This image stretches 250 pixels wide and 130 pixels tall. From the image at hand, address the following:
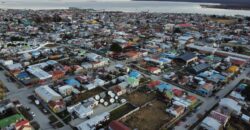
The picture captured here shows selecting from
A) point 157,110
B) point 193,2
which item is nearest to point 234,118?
point 157,110

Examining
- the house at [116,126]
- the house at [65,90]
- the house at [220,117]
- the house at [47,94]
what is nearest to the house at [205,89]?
the house at [220,117]

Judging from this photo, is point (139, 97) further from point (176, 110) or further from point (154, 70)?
point (154, 70)

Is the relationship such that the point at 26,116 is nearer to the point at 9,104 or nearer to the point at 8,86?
the point at 9,104

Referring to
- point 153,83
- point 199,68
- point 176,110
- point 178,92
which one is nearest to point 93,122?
point 176,110

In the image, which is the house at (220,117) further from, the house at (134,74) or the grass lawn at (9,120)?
the grass lawn at (9,120)

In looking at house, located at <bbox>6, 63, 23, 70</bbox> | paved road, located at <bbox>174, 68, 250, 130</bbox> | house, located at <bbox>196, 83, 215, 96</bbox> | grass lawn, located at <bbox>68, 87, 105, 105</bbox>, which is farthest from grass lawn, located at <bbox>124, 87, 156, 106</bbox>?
house, located at <bbox>6, 63, 23, 70</bbox>

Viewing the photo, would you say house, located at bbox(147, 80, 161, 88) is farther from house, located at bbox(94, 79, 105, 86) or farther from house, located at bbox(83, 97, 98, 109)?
house, located at bbox(83, 97, 98, 109)
